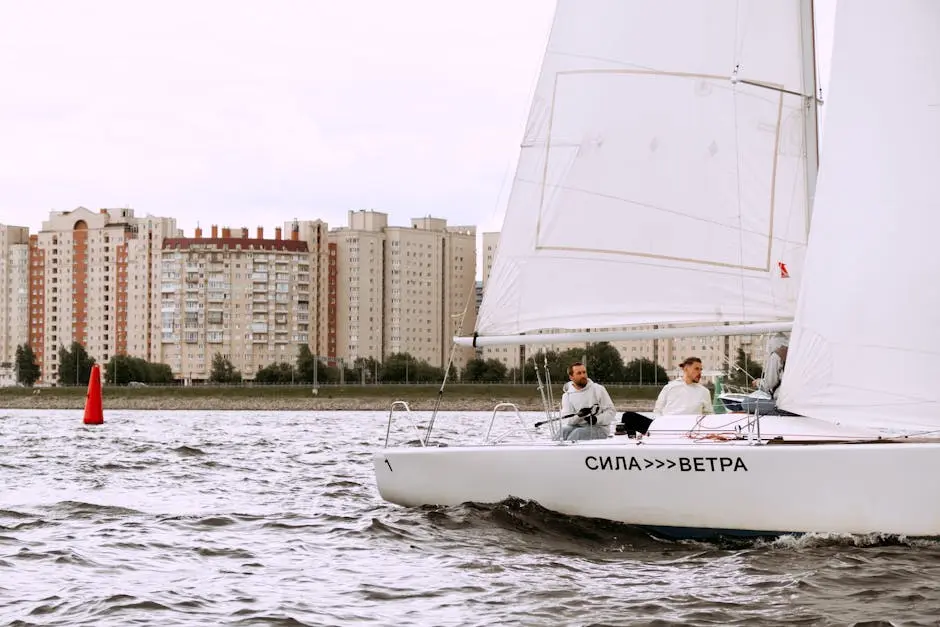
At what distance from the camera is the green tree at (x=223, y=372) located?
118 metres

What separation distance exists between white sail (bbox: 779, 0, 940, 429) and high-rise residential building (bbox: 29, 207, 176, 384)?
411ft

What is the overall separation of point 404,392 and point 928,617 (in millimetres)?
88084

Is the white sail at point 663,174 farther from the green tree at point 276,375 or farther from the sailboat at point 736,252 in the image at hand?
the green tree at point 276,375

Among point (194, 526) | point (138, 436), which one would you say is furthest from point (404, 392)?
point (194, 526)

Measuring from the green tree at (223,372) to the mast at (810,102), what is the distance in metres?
107

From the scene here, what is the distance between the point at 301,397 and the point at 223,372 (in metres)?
26.8

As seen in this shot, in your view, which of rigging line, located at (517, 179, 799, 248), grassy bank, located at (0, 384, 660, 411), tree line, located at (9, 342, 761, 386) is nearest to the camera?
rigging line, located at (517, 179, 799, 248)

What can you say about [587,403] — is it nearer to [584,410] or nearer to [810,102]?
[584,410]

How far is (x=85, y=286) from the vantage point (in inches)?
5428

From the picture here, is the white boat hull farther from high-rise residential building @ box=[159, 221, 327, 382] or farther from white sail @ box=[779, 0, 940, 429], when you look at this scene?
high-rise residential building @ box=[159, 221, 327, 382]

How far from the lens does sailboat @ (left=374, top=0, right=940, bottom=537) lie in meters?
10.8

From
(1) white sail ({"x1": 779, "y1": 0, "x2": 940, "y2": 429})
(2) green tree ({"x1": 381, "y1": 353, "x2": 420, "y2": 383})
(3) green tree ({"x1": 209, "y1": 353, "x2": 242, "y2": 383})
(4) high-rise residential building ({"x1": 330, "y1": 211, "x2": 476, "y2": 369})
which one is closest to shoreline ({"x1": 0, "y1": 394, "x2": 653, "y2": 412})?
(3) green tree ({"x1": 209, "y1": 353, "x2": 242, "y2": 383})

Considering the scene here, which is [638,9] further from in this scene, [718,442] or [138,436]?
[138,436]

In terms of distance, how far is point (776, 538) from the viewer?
1100cm
